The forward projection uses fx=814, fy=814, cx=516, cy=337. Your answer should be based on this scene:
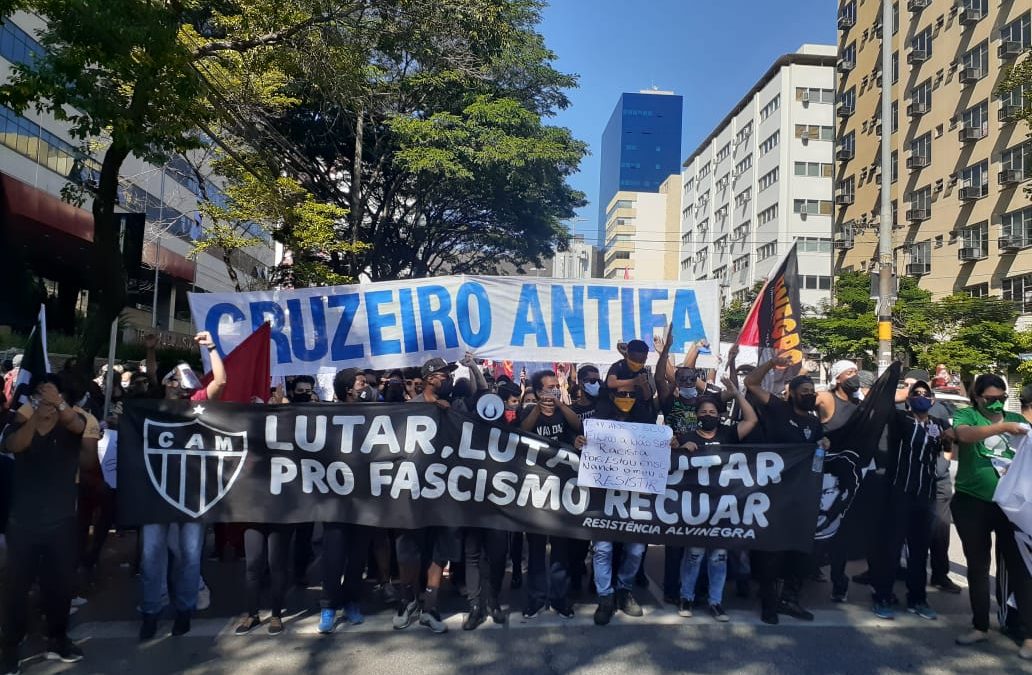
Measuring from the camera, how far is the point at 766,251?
59.9 metres

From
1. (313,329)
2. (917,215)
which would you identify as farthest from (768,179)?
(313,329)

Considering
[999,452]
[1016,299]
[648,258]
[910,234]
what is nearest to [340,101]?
[999,452]

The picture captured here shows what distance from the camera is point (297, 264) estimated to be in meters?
16.0

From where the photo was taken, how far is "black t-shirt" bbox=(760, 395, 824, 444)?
5926 mm

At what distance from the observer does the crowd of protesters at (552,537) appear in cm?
471

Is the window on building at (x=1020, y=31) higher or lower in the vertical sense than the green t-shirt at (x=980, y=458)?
higher

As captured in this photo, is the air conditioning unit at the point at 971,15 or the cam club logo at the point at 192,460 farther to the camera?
the air conditioning unit at the point at 971,15

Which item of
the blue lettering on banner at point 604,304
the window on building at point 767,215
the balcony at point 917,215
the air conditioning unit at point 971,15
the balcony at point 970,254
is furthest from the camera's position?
the window on building at point 767,215

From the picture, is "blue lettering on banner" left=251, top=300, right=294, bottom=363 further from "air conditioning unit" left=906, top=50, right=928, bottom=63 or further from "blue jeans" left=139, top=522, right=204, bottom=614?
"air conditioning unit" left=906, top=50, right=928, bottom=63

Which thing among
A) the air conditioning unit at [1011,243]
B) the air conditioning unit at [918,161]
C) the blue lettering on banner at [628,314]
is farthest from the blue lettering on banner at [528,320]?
the air conditioning unit at [918,161]

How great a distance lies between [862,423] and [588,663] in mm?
2771

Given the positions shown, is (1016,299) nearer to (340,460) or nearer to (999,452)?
(999,452)

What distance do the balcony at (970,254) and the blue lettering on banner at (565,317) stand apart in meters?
34.4

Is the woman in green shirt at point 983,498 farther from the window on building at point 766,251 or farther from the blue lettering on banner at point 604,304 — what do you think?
the window on building at point 766,251
